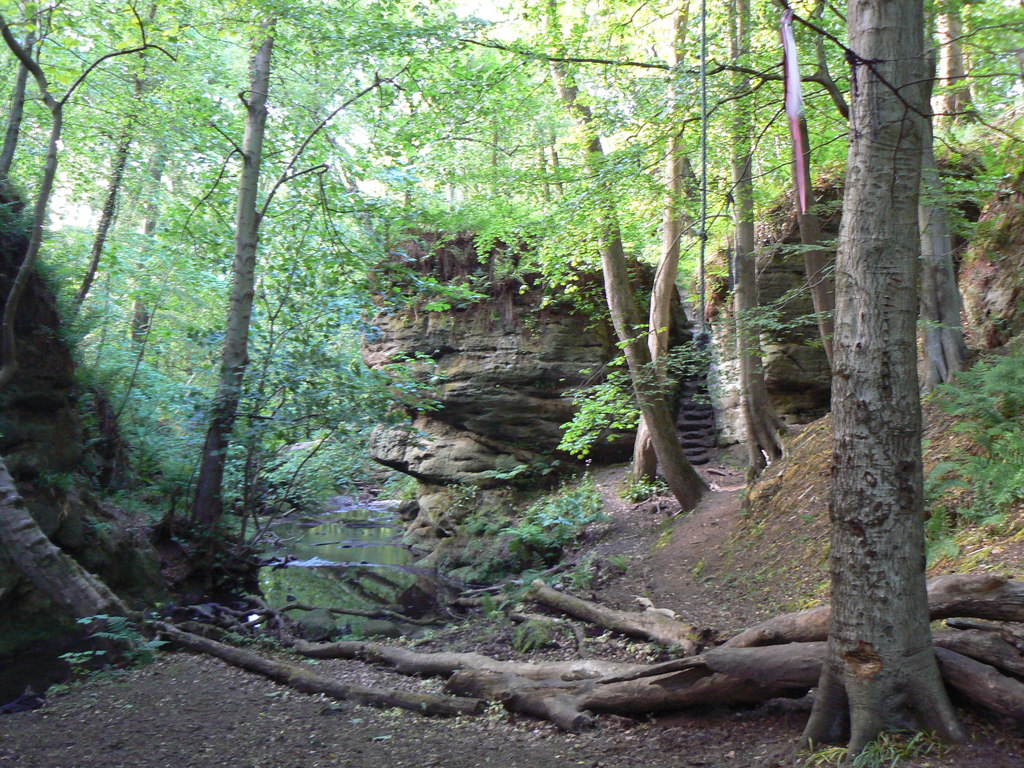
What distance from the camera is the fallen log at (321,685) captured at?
600cm

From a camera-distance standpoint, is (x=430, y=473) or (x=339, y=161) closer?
(x=339, y=161)

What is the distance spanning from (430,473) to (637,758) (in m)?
14.5

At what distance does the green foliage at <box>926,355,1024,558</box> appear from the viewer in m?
6.38

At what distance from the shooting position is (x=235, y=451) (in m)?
11.2

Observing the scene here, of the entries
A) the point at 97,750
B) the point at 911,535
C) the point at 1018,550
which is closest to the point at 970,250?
the point at 1018,550

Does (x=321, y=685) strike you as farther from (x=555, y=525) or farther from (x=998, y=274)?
(x=998, y=274)

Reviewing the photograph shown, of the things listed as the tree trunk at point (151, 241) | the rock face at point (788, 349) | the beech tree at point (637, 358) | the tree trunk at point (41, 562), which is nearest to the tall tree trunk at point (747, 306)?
the beech tree at point (637, 358)

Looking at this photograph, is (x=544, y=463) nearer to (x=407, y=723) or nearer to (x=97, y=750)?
(x=407, y=723)

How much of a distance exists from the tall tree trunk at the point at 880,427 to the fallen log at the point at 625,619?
2974 millimetres

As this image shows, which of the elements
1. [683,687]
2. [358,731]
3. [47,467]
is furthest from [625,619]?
[47,467]

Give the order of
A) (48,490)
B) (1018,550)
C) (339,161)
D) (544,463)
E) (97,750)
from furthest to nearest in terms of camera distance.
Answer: (544,463), (339,161), (48,490), (1018,550), (97,750)

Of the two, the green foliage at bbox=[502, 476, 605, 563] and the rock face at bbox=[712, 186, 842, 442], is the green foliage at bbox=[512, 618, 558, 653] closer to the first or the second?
the green foliage at bbox=[502, 476, 605, 563]

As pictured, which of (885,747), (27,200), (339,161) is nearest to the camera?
(885,747)

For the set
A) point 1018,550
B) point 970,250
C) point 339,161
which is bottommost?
point 1018,550
